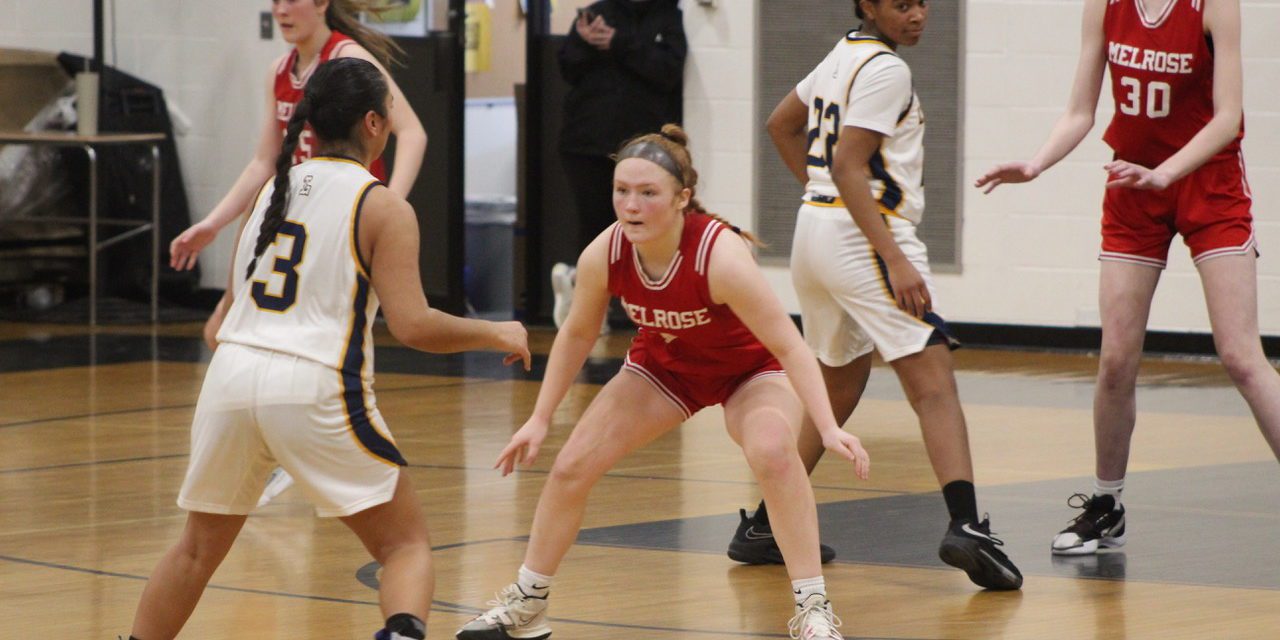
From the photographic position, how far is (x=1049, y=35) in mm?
10523

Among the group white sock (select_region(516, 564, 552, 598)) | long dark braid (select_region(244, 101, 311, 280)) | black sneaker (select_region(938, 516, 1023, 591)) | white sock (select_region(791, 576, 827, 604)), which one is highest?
long dark braid (select_region(244, 101, 311, 280))

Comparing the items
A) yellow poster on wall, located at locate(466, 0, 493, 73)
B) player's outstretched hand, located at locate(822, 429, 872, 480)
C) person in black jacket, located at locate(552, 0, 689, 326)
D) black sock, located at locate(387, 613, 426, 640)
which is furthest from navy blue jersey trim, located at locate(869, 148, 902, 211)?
yellow poster on wall, located at locate(466, 0, 493, 73)

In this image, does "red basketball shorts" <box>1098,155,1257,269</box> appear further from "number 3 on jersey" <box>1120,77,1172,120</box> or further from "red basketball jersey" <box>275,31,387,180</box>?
"red basketball jersey" <box>275,31,387,180</box>

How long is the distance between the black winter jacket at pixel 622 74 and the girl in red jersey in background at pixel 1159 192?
19.0ft

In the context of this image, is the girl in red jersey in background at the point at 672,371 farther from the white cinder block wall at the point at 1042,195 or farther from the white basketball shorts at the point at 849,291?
the white cinder block wall at the point at 1042,195

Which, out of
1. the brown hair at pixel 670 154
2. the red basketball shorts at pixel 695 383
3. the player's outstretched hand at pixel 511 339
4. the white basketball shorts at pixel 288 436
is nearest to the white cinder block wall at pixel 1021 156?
the red basketball shorts at pixel 695 383

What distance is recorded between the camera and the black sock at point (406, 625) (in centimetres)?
376

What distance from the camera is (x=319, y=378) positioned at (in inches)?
149

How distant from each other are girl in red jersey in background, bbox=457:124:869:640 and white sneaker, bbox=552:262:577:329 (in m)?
6.44

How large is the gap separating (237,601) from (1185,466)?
11.6 ft

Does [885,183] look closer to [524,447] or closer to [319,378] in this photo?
[524,447]

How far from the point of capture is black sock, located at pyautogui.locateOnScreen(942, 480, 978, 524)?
492 centimetres

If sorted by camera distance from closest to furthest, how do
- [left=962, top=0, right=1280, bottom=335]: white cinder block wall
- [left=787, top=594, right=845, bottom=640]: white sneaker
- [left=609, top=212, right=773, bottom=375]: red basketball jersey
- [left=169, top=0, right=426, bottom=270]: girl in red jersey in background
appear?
[left=787, top=594, right=845, bottom=640]: white sneaker
[left=609, top=212, right=773, bottom=375]: red basketball jersey
[left=169, top=0, right=426, bottom=270]: girl in red jersey in background
[left=962, top=0, right=1280, bottom=335]: white cinder block wall

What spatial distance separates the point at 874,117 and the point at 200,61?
27.8 ft
